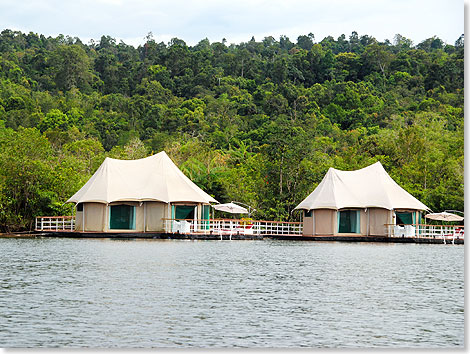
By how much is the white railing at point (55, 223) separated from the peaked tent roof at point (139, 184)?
1.20 meters

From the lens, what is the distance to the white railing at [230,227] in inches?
1510

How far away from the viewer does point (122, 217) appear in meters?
38.9

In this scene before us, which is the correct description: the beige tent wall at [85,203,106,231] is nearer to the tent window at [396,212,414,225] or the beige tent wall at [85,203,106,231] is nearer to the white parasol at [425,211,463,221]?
the tent window at [396,212,414,225]

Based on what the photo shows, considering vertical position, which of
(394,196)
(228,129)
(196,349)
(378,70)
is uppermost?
(378,70)

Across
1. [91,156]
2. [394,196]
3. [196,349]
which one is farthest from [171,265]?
[91,156]

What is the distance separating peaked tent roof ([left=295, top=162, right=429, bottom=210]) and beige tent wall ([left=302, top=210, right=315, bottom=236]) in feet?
2.72

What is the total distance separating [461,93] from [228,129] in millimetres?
21888

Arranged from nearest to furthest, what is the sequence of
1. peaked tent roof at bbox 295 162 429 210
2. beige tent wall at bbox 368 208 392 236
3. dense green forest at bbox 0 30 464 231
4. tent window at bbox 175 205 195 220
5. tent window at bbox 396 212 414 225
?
tent window at bbox 175 205 195 220
peaked tent roof at bbox 295 162 429 210
beige tent wall at bbox 368 208 392 236
tent window at bbox 396 212 414 225
dense green forest at bbox 0 30 464 231

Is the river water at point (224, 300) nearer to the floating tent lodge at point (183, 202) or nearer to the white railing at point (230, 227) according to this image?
the white railing at point (230, 227)

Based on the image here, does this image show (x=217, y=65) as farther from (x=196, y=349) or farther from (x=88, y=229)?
(x=196, y=349)

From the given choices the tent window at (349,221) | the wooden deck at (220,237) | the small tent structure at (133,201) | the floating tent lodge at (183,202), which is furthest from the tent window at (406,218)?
the small tent structure at (133,201)

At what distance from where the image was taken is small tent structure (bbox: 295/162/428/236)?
133 ft

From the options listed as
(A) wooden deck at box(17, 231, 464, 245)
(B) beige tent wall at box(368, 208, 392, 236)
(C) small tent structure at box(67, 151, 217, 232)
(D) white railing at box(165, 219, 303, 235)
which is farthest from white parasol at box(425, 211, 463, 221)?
(C) small tent structure at box(67, 151, 217, 232)

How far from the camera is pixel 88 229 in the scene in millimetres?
38594
